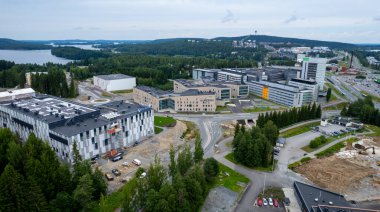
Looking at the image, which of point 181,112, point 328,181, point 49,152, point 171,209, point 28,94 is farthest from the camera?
point 181,112

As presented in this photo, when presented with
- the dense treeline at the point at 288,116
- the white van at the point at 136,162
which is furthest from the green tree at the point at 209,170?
the dense treeline at the point at 288,116

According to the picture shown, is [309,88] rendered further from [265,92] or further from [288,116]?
[288,116]

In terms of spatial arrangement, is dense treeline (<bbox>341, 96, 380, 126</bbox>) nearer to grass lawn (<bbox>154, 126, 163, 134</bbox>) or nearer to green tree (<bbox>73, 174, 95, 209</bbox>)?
grass lawn (<bbox>154, 126, 163, 134</bbox>)

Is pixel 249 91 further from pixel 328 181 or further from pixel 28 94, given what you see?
pixel 28 94

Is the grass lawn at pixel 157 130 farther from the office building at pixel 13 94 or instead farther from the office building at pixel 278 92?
the office building at pixel 278 92

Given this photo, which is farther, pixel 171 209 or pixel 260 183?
pixel 260 183

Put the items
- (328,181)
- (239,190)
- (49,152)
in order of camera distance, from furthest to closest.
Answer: (328,181) < (239,190) < (49,152)

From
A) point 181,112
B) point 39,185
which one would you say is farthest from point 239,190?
point 181,112
